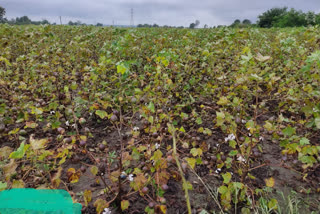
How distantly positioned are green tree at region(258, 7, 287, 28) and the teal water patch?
5007 cm

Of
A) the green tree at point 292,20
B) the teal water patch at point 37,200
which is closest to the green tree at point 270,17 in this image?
the green tree at point 292,20

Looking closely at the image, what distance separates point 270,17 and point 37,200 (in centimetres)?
5413

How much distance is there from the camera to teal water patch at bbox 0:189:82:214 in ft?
4.27

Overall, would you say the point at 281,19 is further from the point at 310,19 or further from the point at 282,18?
the point at 310,19

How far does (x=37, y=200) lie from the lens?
1.33 meters

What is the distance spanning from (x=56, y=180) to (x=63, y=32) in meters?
7.70

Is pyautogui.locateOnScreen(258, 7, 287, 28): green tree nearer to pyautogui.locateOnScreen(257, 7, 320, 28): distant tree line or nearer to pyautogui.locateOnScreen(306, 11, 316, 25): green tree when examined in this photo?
pyautogui.locateOnScreen(257, 7, 320, 28): distant tree line

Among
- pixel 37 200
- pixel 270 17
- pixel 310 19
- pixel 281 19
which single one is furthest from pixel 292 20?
pixel 37 200

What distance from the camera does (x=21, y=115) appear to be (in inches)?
88.4

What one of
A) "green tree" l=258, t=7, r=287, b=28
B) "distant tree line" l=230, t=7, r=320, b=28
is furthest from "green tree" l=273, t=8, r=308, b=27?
"green tree" l=258, t=7, r=287, b=28

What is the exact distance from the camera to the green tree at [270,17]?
145 feet

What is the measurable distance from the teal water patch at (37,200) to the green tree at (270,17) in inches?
1971

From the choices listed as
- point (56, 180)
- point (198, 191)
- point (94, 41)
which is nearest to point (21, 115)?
point (56, 180)

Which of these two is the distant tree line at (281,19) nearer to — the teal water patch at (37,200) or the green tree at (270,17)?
the green tree at (270,17)
